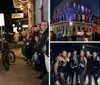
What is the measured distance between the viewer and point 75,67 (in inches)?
175

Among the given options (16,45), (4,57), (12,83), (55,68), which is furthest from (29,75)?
(16,45)

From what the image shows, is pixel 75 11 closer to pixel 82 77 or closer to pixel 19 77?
pixel 82 77

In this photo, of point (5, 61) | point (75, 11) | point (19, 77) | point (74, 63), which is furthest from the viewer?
point (5, 61)

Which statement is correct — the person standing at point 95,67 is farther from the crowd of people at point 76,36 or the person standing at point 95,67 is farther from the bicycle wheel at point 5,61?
the bicycle wheel at point 5,61

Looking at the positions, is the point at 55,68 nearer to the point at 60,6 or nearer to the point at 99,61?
the point at 99,61

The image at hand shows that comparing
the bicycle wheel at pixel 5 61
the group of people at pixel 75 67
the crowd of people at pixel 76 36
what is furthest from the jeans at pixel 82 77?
the bicycle wheel at pixel 5 61

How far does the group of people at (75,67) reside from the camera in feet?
14.5

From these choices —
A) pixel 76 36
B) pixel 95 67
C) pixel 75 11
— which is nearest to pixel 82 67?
pixel 95 67

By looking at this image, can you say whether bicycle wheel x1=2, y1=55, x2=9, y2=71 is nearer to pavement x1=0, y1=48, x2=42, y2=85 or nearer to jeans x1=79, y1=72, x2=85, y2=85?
pavement x1=0, y1=48, x2=42, y2=85

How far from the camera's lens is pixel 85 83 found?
446cm

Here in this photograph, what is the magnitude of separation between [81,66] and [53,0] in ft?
4.26

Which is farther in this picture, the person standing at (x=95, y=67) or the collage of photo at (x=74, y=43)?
the person standing at (x=95, y=67)

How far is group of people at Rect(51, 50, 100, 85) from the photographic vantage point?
173 inches

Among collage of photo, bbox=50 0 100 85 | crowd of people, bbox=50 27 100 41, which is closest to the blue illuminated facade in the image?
collage of photo, bbox=50 0 100 85
